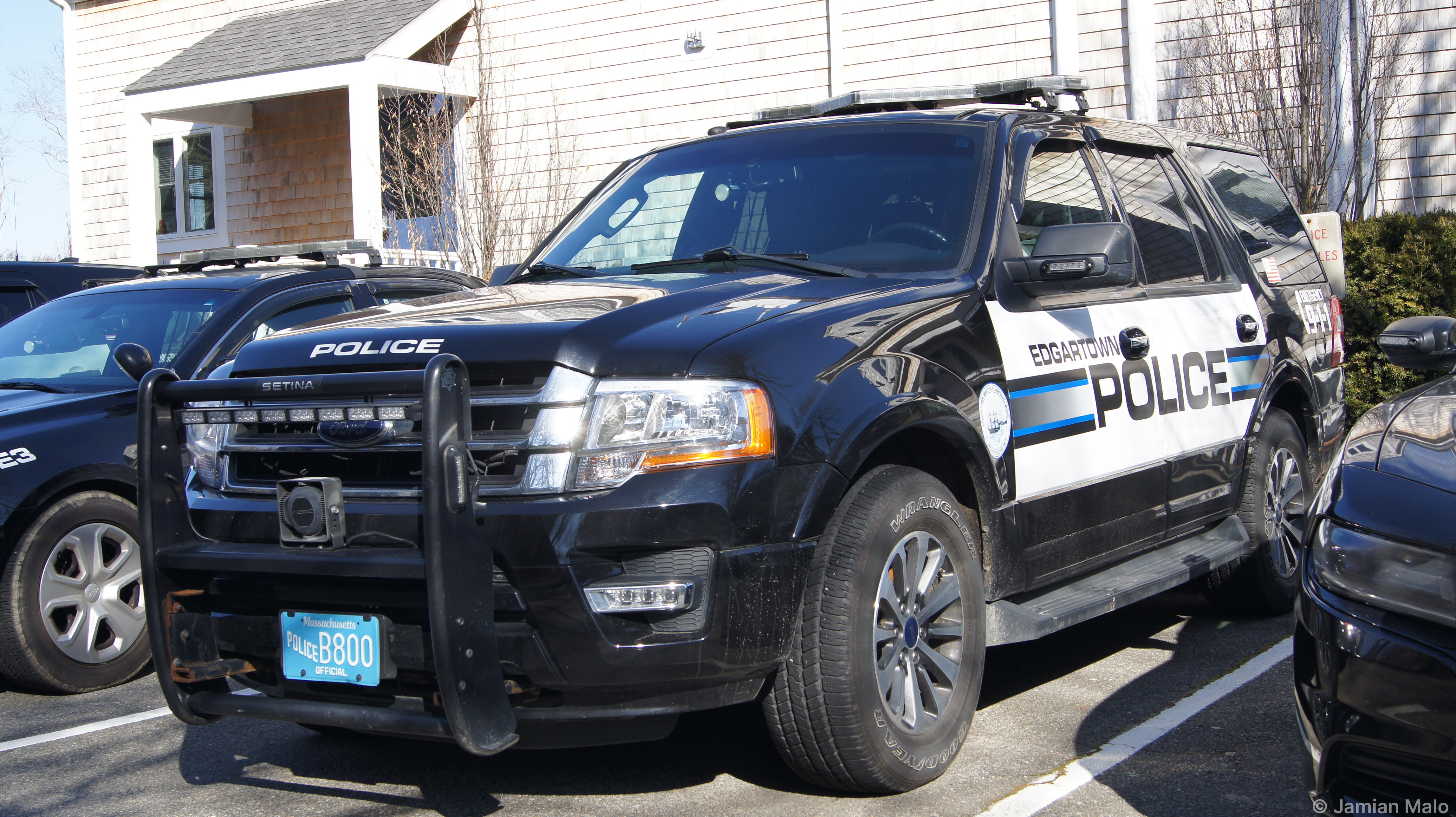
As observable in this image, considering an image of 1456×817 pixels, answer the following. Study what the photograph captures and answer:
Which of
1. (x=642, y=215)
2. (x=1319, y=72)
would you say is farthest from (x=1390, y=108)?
(x=642, y=215)

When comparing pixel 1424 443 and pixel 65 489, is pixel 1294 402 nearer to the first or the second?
pixel 1424 443

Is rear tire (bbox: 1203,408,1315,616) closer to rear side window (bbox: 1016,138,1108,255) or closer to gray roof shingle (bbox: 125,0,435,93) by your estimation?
rear side window (bbox: 1016,138,1108,255)

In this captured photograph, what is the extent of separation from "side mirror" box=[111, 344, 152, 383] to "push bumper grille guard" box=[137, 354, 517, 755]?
3.97 ft

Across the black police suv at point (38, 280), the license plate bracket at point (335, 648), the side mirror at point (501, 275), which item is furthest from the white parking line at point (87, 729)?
the black police suv at point (38, 280)

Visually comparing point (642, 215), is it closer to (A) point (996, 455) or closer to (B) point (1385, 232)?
(A) point (996, 455)

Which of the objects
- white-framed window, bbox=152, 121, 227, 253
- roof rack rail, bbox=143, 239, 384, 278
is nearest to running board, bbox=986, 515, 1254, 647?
roof rack rail, bbox=143, 239, 384, 278

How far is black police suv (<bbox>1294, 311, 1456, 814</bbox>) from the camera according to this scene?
241 centimetres

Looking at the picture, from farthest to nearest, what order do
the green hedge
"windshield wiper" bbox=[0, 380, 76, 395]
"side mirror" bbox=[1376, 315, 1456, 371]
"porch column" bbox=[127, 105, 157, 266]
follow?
"porch column" bbox=[127, 105, 157, 266] < the green hedge < "windshield wiper" bbox=[0, 380, 76, 395] < "side mirror" bbox=[1376, 315, 1456, 371]

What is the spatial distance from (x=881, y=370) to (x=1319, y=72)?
33.6 feet

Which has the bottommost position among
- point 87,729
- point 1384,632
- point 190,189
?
point 87,729

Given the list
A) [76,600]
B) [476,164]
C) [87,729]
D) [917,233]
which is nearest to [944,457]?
[917,233]

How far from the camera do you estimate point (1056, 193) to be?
4.71m

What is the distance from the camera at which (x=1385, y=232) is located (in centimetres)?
1008

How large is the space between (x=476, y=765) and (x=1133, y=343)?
2725mm
